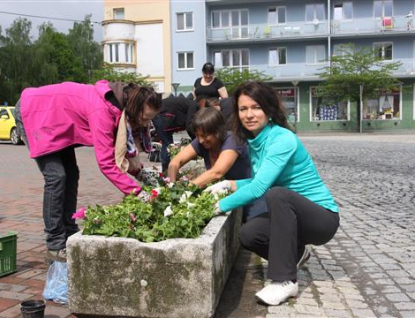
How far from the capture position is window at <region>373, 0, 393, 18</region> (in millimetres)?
38781

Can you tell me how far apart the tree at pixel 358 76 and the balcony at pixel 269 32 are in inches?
101

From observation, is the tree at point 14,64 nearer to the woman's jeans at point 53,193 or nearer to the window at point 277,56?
the window at point 277,56

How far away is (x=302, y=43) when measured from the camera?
130 ft

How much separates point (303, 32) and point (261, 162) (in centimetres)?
3734

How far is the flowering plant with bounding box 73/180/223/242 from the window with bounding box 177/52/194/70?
125ft

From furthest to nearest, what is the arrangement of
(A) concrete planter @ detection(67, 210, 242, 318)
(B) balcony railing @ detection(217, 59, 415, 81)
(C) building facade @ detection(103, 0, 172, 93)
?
(C) building facade @ detection(103, 0, 172, 93) < (B) balcony railing @ detection(217, 59, 415, 81) < (A) concrete planter @ detection(67, 210, 242, 318)

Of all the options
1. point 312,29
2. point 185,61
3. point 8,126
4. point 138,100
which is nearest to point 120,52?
point 185,61

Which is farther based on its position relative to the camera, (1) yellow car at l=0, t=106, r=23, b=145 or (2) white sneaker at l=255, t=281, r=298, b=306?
(1) yellow car at l=0, t=106, r=23, b=145

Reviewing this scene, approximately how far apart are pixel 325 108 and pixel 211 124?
37.0 metres

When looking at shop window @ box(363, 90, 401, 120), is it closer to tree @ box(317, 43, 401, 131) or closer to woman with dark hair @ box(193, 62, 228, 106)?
tree @ box(317, 43, 401, 131)

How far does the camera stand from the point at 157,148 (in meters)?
15.1

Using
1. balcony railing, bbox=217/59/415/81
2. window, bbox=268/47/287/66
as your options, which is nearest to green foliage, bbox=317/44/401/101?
balcony railing, bbox=217/59/415/81

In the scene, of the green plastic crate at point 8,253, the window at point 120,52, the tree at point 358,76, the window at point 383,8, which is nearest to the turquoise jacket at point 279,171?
the green plastic crate at point 8,253

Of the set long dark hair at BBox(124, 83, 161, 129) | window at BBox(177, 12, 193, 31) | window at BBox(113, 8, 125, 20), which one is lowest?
long dark hair at BBox(124, 83, 161, 129)
